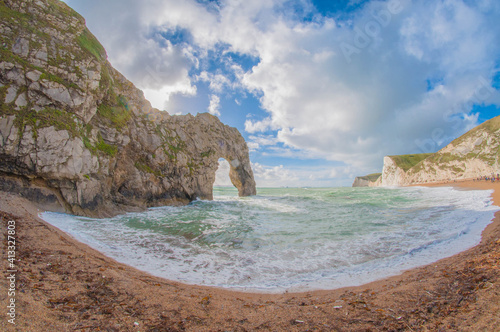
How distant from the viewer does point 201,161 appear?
2875cm

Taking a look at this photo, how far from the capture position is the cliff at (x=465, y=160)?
6275cm

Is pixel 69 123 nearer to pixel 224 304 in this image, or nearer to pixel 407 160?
pixel 224 304

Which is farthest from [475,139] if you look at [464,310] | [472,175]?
[464,310]

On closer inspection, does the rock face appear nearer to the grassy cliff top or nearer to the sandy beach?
the sandy beach

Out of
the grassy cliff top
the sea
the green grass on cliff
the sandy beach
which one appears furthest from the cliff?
the sandy beach

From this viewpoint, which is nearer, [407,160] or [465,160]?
[465,160]

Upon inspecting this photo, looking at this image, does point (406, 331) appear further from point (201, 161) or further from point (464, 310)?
point (201, 161)

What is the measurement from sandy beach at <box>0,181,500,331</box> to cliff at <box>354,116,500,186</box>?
85.5 metres

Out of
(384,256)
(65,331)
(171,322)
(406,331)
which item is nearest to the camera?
(65,331)

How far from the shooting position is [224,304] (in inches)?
156

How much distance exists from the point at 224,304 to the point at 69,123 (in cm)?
1518

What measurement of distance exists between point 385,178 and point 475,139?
130 ft

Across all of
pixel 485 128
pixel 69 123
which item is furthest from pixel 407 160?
pixel 69 123

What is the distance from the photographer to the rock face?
1124 centimetres
